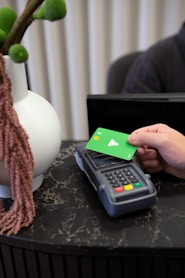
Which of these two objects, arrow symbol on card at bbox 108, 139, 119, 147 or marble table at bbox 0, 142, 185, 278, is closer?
marble table at bbox 0, 142, 185, 278

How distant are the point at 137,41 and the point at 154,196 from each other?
120cm

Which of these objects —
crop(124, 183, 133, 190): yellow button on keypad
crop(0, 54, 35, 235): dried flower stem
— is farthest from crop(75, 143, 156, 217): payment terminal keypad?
crop(0, 54, 35, 235): dried flower stem

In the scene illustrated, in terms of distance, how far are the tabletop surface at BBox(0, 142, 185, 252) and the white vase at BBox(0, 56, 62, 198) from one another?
0.06 meters

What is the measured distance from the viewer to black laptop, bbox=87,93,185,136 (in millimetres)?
602

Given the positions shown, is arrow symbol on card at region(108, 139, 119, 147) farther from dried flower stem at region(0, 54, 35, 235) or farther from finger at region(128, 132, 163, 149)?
dried flower stem at region(0, 54, 35, 235)

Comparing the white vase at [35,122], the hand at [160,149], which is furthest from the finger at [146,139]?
the white vase at [35,122]

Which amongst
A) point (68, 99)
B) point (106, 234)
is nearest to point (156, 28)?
point (68, 99)

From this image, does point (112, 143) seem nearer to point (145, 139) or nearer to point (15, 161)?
point (145, 139)

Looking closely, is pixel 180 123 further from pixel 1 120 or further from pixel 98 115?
pixel 1 120

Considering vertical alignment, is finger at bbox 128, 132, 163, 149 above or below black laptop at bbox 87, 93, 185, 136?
below

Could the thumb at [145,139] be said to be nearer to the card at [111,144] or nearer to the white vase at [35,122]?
the card at [111,144]

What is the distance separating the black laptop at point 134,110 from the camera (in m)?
0.60

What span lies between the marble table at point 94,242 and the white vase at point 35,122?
0.07m

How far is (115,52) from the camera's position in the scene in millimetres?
1555
